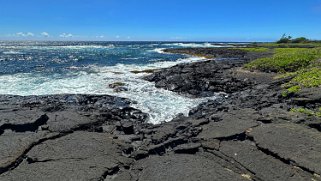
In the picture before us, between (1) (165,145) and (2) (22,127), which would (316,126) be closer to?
(1) (165,145)

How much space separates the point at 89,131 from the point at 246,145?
5550mm

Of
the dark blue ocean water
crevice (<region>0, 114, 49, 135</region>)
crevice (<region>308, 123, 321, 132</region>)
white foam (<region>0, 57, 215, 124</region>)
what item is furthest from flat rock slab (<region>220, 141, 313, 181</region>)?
the dark blue ocean water

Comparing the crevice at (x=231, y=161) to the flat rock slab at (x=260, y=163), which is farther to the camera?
the crevice at (x=231, y=161)

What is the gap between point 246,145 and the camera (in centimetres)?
905

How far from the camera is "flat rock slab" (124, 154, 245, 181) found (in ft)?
24.1

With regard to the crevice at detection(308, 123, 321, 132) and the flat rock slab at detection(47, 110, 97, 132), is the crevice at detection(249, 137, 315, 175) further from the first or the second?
the flat rock slab at detection(47, 110, 97, 132)

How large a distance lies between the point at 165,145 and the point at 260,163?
9.49 feet

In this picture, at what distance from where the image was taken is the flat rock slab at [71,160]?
24.7ft

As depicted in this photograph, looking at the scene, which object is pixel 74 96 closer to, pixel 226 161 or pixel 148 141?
pixel 148 141

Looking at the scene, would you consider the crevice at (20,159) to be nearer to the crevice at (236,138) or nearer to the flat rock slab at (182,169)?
the flat rock slab at (182,169)

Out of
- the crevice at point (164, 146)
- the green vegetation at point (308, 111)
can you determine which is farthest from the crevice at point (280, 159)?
the green vegetation at point (308, 111)

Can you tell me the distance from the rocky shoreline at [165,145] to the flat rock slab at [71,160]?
0.03 m

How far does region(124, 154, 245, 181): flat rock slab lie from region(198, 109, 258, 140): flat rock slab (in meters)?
1.75

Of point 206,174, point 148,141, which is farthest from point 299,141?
point 148,141
